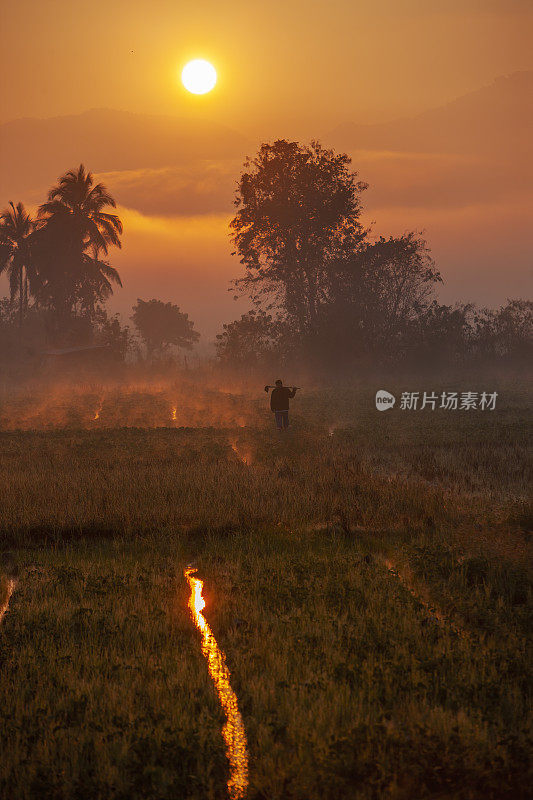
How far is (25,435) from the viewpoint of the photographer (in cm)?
2270

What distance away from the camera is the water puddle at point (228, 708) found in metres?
4.98

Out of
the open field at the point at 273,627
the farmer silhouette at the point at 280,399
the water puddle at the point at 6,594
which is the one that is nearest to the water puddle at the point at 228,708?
the open field at the point at 273,627

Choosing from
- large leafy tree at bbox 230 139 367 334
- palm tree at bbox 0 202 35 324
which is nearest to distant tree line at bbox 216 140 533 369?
large leafy tree at bbox 230 139 367 334

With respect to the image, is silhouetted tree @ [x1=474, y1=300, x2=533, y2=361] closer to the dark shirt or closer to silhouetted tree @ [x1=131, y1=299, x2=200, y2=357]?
the dark shirt

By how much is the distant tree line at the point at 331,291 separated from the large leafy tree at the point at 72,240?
507 inches

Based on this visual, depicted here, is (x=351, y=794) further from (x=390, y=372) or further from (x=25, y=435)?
(x=390, y=372)

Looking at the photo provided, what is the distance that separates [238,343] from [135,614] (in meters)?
49.8

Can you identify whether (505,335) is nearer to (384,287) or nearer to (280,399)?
(384,287)

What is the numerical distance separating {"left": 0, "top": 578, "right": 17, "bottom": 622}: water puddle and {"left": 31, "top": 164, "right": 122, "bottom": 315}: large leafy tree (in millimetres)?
54167

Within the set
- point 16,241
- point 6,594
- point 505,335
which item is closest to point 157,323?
point 16,241

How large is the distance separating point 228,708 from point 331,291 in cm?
5233

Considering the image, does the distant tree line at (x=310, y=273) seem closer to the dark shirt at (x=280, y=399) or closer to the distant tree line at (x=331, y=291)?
the distant tree line at (x=331, y=291)

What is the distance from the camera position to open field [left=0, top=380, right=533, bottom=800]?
5086 mm

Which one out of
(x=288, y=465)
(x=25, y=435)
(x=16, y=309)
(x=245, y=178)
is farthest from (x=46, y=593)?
(x=16, y=309)
